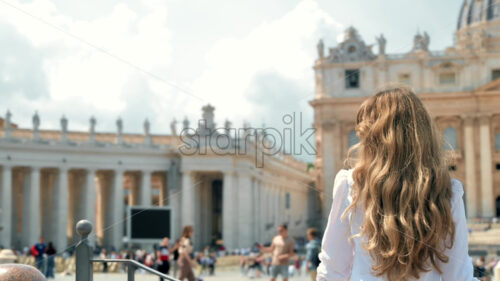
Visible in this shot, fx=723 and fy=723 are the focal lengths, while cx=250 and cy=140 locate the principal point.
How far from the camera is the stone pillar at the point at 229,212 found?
56.4 metres

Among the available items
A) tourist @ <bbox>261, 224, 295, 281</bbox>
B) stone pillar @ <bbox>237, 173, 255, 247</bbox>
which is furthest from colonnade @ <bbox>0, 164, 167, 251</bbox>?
tourist @ <bbox>261, 224, 295, 281</bbox>

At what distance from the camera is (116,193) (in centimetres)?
6016

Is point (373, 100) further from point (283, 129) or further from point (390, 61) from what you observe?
point (390, 61)

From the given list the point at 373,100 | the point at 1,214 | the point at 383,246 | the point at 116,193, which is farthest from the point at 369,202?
the point at 116,193

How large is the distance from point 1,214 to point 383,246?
53.4 meters

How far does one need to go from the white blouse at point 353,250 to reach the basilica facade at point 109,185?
151 ft

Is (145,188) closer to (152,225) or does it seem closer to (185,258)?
(152,225)

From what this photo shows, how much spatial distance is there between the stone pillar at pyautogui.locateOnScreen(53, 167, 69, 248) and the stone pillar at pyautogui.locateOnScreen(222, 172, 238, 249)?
12.5 m

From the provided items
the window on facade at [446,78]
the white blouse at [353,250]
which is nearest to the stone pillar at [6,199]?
the window on facade at [446,78]

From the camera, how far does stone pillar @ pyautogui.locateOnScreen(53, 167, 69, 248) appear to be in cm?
5697

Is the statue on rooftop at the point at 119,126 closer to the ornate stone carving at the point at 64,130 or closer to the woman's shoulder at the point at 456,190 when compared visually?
the ornate stone carving at the point at 64,130

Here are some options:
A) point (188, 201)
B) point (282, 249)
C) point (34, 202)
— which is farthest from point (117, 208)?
point (282, 249)

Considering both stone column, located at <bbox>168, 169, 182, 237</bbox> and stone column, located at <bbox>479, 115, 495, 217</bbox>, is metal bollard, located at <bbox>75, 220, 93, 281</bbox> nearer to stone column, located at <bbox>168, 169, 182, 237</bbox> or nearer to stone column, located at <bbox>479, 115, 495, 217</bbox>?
stone column, located at <bbox>168, 169, 182, 237</bbox>

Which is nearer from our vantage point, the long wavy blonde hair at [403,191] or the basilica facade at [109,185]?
the long wavy blonde hair at [403,191]
